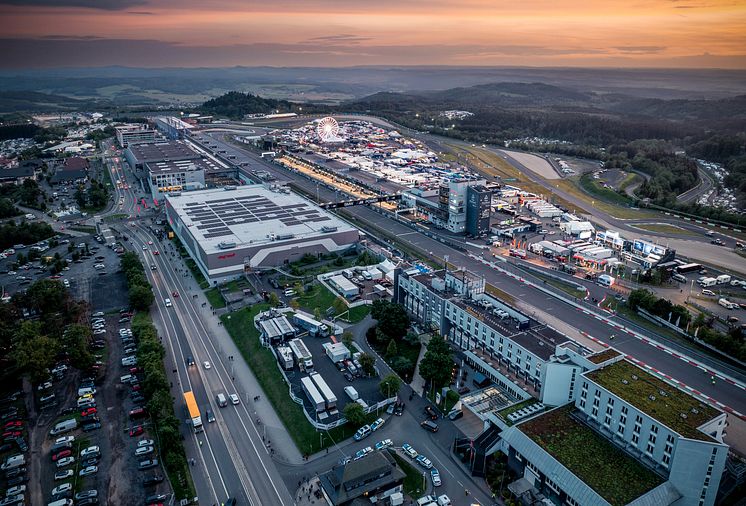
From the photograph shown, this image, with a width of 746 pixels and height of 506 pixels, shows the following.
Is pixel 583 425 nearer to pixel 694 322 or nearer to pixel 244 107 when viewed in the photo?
pixel 694 322

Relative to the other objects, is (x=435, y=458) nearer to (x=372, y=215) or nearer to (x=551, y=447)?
(x=551, y=447)

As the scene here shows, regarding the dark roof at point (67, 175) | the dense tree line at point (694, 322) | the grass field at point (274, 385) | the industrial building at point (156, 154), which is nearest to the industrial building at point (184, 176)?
the industrial building at point (156, 154)

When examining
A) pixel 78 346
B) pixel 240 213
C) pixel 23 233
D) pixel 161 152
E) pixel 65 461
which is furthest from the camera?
pixel 161 152

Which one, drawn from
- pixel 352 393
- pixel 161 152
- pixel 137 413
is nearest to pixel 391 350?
pixel 352 393

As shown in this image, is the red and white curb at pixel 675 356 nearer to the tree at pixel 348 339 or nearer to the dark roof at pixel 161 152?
the tree at pixel 348 339

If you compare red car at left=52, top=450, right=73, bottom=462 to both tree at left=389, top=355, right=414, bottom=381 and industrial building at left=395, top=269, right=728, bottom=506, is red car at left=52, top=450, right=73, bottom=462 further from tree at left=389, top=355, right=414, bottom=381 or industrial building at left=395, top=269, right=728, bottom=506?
industrial building at left=395, top=269, right=728, bottom=506

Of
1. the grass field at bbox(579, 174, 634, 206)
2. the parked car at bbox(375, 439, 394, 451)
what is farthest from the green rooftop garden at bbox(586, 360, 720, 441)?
the grass field at bbox(579, 174, 634, 206)

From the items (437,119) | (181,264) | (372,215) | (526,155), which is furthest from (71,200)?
(437,119)
